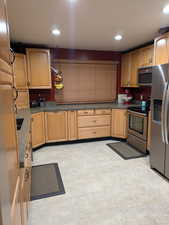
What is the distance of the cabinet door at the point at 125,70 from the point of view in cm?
423

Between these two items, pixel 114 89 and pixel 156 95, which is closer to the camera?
pixel 156 95

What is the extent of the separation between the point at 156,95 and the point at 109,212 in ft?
5.80

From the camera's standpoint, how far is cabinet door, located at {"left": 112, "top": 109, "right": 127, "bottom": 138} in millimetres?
3990

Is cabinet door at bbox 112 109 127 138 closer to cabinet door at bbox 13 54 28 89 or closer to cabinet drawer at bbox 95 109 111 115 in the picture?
cabinet drawer at bbox 95 109 111 115

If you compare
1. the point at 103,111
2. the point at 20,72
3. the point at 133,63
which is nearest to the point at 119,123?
the point at 103,111

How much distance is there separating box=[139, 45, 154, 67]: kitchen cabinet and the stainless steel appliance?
3.51 feet

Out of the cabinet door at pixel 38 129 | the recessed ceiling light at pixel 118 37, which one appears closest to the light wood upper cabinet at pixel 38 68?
the cabinet door at pixel 38 129

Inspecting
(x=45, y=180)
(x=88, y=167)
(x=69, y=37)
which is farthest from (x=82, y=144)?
(x=69, y=37)

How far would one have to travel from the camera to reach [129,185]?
90.6 inches

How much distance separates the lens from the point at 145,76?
3.43 meters

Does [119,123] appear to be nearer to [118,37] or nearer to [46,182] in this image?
[118,37]

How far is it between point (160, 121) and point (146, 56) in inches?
71.8

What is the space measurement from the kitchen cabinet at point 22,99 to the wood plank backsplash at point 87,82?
0.82m

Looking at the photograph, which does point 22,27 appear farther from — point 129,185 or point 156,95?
point 129,185
